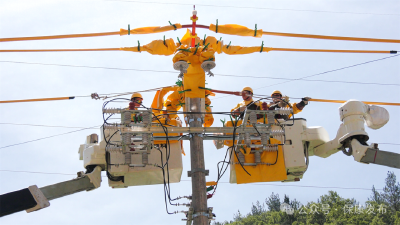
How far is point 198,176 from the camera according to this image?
9633mm

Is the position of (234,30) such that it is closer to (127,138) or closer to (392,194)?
(127,138)

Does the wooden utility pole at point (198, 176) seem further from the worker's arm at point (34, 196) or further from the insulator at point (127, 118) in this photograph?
the worker's arm at point (34, 196)

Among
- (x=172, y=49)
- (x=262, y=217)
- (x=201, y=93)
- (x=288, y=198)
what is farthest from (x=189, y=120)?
(x=262, y=217)

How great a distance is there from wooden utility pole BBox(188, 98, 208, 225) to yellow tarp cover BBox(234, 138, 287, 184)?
1763 mm

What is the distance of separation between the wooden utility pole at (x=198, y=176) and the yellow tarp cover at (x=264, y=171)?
1.76 m

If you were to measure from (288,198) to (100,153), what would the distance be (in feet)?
66.1

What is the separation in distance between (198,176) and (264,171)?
2.37 m

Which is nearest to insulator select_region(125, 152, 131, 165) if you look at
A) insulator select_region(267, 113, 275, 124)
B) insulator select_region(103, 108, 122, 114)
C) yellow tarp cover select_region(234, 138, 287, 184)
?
insulator select_region(103, 108, 122, 114)

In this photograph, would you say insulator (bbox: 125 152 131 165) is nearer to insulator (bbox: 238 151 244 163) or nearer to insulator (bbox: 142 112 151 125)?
insulator (bbox: 142 112 151 125)

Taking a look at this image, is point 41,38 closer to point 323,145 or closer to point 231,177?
point 231,177

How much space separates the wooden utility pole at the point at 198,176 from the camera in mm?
9297

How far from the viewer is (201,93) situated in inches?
428

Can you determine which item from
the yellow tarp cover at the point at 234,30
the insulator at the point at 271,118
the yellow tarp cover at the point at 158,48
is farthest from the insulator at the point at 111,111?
the yellow tarp cover at the point at 234,30

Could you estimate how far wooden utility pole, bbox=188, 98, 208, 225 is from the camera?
366 inches
